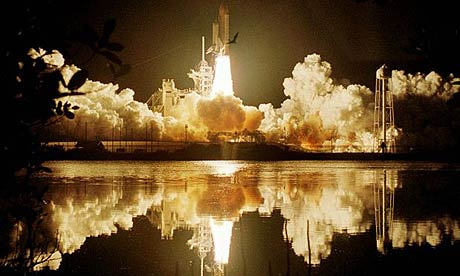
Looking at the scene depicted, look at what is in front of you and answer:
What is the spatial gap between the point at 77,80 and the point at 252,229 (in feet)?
32.5

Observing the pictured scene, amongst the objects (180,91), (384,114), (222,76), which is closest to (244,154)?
(384,114)

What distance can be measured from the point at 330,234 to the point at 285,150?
45412 millimetres

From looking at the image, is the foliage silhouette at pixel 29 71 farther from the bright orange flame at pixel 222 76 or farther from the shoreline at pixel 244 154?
the bright orange flame at pixel 222 76

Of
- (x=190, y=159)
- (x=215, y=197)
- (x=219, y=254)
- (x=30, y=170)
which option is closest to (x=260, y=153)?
(x=190, y=159)

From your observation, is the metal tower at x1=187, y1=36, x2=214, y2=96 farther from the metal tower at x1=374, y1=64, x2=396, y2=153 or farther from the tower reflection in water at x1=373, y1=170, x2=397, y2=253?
the tower reflection in water at x1=373, y1=170, x2=397, y2=253

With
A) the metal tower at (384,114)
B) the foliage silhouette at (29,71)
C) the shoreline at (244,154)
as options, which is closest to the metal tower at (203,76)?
the shoreline at (244,154)

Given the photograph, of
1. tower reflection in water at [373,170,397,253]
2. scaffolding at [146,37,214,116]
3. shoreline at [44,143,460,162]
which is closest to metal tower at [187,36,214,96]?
scaffolding at [146,37,214,116]

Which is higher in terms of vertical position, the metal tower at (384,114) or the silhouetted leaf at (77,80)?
the metal tower at (384,114)

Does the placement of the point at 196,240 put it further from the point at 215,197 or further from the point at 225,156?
the point at 225,156

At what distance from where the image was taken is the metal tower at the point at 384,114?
2130 inches

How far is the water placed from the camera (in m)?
10.4

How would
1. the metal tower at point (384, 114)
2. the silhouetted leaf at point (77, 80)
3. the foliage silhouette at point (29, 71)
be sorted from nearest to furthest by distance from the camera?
the foliage silhouette at point (29, 71) → the silhouetted leaf at point (77, 80) → the metal tower at point (384, 114)

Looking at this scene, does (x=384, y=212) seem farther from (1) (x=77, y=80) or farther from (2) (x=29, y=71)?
(2) (x=29, y=71)

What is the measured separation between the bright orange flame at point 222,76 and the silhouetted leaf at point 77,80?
61.2m
